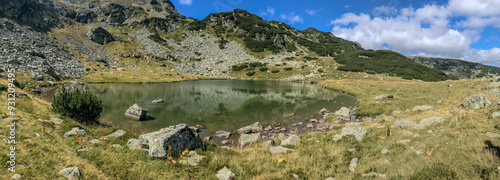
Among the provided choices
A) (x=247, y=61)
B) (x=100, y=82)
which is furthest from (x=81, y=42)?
(x=247, y=61)

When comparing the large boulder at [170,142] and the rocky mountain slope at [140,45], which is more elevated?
the rocky mountain slope at [140,45]

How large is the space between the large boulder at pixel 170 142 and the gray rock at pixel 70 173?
97.6 inches

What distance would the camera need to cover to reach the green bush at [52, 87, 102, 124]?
14.1m

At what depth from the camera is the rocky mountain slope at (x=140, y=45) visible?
2360 inches

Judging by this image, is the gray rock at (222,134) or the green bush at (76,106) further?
the gray rock at (222,134)

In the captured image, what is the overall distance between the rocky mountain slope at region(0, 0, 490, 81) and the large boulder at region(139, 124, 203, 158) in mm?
52127

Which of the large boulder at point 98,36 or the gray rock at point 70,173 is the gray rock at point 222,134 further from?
the large boulder at point 98,36

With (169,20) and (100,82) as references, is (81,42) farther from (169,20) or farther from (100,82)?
(169,20)

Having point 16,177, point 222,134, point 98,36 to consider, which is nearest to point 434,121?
point 222,134

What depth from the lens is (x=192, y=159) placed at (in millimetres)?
8336

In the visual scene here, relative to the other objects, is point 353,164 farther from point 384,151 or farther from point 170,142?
point 170,142

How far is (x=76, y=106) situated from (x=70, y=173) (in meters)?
11.3

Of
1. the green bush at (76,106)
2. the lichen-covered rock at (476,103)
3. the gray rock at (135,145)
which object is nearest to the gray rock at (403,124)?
the lichen-covered rock at (476,103)

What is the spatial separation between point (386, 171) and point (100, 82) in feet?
216
